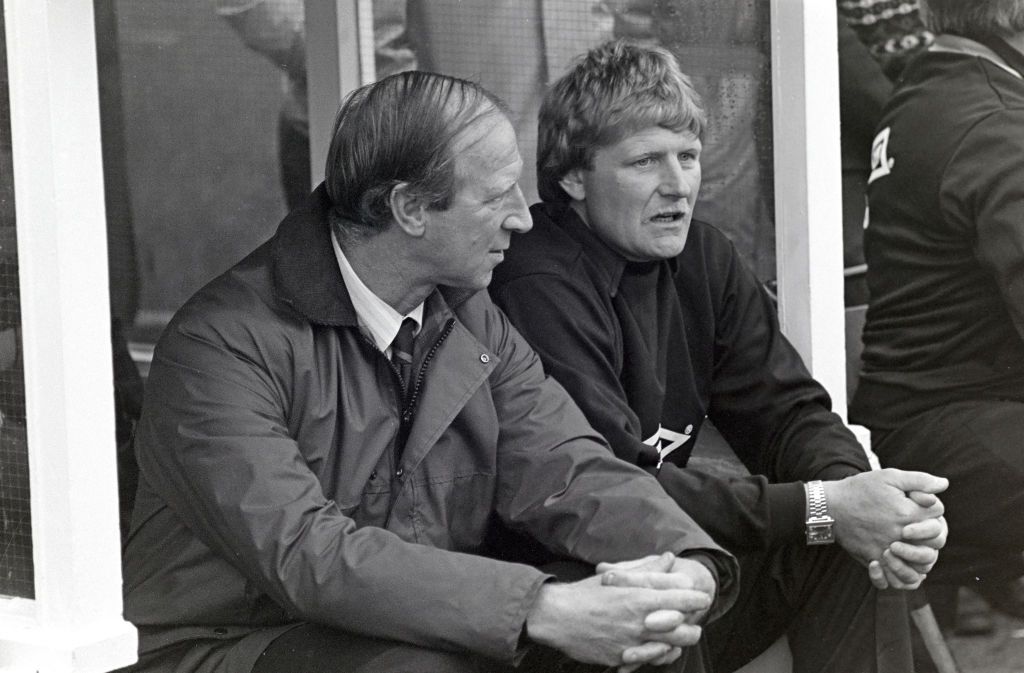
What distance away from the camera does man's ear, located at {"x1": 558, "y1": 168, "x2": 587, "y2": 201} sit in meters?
2.58

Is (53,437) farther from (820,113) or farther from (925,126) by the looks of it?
(925,126)

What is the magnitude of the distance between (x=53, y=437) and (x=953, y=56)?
2.18 meters

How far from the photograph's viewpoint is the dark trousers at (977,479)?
2984 millimetres

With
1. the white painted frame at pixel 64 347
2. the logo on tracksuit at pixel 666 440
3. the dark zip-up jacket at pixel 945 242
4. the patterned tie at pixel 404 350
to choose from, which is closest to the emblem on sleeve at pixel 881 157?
the dark zip-up jacket at pixel 945 242

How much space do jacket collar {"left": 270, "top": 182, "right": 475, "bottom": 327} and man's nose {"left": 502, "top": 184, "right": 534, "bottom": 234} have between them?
0.29 meters

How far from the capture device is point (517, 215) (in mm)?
2201

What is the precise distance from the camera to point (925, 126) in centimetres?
308

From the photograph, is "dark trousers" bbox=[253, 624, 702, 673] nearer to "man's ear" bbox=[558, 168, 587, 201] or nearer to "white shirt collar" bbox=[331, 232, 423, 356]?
"white shirt collar" bbox=[331, 232, 423, 356]

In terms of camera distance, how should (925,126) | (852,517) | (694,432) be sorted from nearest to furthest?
(852,517), (694,432), (925,126)

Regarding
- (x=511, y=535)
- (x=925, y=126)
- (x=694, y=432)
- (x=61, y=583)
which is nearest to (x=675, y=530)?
(x=511, y=535)

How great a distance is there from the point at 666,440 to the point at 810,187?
638 millimetres

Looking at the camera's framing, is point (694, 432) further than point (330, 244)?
Yes

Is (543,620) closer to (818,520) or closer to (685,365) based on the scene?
(818,520)

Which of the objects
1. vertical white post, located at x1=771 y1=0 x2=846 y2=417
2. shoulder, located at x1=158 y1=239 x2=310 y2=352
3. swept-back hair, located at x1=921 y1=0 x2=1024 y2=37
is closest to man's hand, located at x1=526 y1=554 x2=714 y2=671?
shoulder, located at x1=158 y1=239 x2=310 y2=352
